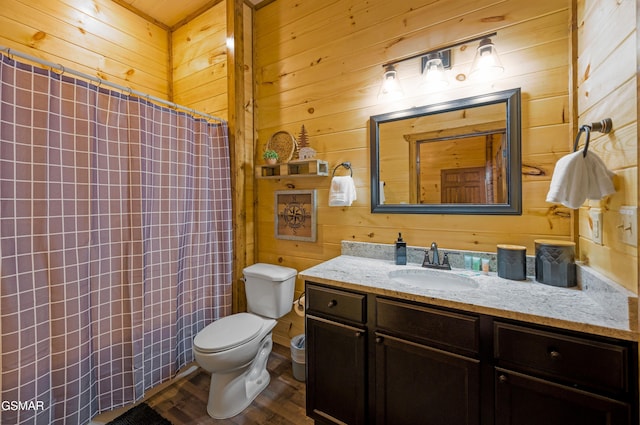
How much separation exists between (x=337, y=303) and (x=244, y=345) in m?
0.65

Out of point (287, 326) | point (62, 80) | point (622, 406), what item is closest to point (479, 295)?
point (622, 406)

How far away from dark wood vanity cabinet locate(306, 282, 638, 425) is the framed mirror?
2.27ft

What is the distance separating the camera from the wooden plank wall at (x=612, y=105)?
2.72 ft

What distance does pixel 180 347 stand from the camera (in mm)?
1862

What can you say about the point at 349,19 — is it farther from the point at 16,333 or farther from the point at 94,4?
the point at 16,333

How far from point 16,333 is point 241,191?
145 cm

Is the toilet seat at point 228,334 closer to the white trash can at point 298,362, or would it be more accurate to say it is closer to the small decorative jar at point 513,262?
the white trash can at point 298,362

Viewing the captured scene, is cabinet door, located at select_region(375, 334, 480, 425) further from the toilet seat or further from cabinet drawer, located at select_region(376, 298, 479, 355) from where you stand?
the toilet seat

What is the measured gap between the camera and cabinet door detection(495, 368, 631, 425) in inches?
31.2

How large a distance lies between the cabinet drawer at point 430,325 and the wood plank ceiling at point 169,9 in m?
2.65

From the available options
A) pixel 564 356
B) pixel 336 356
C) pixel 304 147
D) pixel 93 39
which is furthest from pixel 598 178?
pixel 93 39

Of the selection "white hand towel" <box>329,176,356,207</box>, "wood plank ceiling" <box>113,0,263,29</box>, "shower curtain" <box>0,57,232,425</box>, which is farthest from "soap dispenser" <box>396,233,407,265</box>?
"wood plank ceiling" <box>113,0,263,29</box>

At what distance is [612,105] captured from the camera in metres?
0.94

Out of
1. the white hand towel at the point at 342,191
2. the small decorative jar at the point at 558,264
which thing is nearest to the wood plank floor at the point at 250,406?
the white hand towel at the point at 342,191
